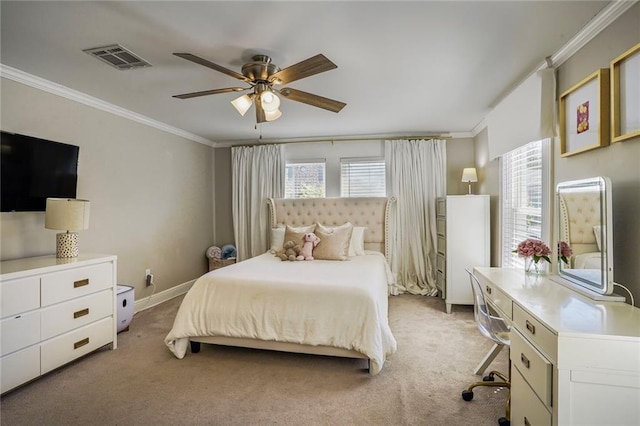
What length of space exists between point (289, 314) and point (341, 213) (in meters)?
2.47

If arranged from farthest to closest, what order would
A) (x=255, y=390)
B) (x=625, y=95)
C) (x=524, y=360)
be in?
1. (x=255, y=390)
2. (x=625, y=95)
3. (x=524, y=360)

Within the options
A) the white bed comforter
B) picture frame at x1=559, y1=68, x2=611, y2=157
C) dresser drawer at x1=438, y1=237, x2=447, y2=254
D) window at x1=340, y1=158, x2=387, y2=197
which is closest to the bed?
the white bed comforter

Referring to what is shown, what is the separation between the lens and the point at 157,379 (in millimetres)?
2289

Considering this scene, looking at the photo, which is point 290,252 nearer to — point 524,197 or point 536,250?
point 536,250

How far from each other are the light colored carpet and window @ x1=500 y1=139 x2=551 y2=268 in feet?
3.79

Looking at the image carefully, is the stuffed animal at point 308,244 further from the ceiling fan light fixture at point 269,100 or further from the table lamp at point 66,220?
the table lamp at point 66,220

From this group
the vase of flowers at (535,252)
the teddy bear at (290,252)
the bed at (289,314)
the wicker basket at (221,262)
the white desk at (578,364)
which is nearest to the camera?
the white desk at (578,364)

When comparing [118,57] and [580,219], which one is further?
[118,57]

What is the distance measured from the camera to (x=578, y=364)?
1.21 metres

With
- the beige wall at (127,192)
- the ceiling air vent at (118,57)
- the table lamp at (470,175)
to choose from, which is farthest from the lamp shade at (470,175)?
the beige wall at (127,192)

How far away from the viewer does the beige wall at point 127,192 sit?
8.77ft

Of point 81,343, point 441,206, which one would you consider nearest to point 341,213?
point 441,206

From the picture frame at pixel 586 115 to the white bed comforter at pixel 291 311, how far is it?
1782 millimetres

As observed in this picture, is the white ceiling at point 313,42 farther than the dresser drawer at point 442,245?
No
